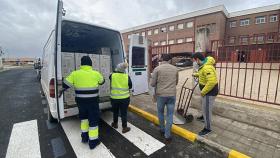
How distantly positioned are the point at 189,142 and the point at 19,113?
217 inches

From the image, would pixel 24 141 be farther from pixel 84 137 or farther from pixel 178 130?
pixel 178 130

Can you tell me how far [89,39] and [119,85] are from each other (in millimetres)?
3228

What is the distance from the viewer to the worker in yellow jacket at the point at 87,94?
307 cm

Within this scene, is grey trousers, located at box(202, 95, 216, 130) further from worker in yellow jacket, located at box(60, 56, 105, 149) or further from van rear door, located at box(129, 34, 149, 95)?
van rear door, located at box(129, 34, 149, 95)

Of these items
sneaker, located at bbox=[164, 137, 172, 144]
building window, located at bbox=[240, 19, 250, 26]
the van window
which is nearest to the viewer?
sneaker, located at bbox=[164, 137, 172, 144]

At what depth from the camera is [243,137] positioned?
347 centimetres

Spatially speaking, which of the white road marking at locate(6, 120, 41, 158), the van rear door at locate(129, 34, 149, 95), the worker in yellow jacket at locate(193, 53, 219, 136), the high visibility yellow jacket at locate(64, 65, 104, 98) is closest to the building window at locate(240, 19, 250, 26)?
the van rear door at locate(129, 34, 149, 95)

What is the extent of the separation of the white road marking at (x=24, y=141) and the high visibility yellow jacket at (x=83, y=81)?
4.52ft

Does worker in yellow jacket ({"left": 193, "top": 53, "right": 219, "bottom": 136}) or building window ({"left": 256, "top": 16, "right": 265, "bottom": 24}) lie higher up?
building window ({"left": 256, "top": 16, "right": 265, "bottom": 24})

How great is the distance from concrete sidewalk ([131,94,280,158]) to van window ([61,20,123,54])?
136 inches

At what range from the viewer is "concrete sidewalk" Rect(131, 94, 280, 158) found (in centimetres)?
299

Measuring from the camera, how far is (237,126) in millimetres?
3977

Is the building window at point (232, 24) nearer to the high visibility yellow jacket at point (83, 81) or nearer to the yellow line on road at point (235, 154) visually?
the yellow line on road at point (235, 154)

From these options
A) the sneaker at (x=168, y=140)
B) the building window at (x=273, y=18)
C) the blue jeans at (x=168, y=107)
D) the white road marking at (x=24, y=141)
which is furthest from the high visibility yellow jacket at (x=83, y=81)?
the building window at (x=273, y=18)
